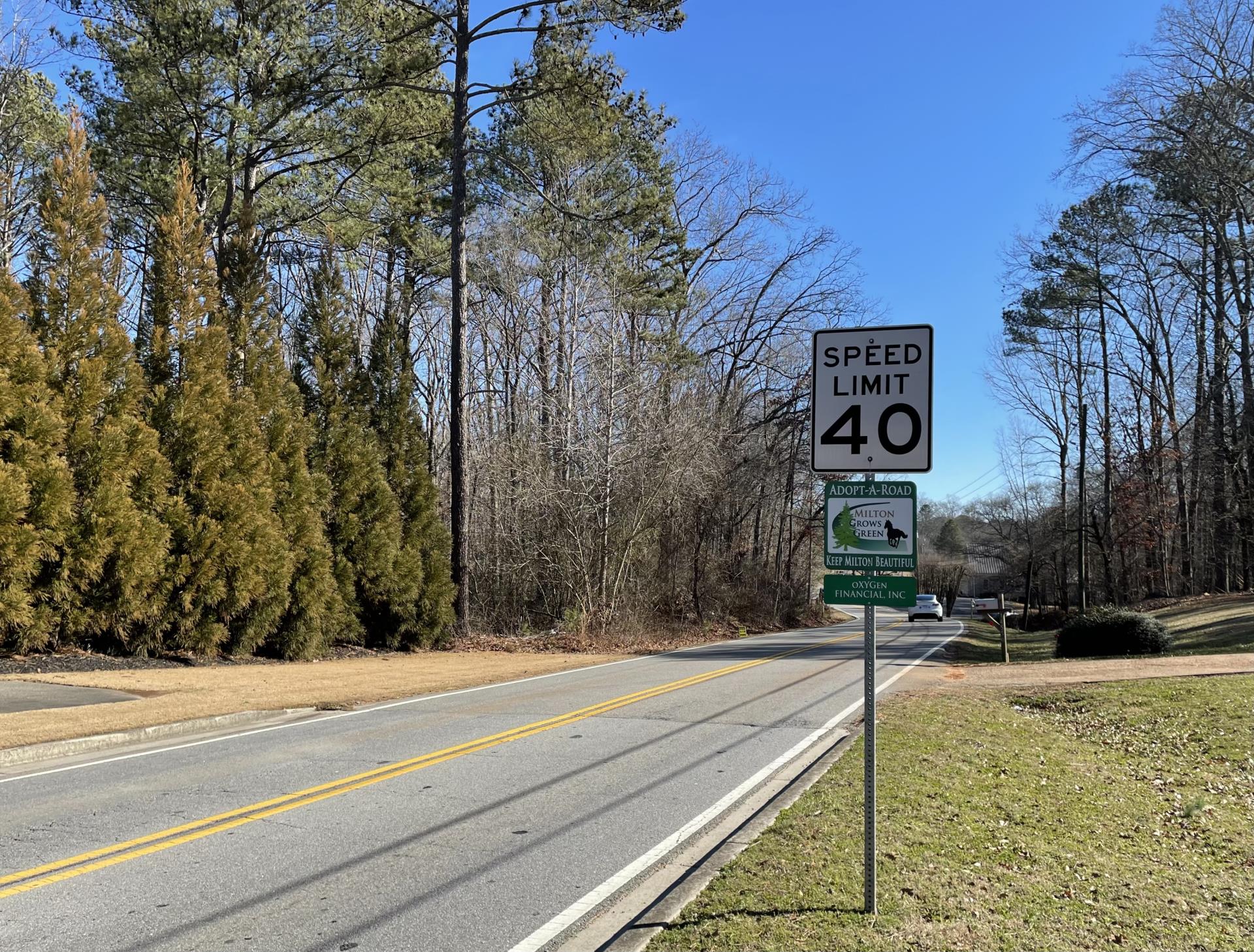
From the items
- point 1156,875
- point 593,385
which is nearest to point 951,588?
point 593,385

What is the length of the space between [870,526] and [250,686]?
11505 millimetres

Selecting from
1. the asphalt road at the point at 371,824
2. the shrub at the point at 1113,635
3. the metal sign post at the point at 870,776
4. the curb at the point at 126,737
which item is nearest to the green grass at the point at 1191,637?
the shrub at the point at 1113,635

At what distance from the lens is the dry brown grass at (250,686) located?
9430 mm

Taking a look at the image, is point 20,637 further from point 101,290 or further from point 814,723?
point 814,723

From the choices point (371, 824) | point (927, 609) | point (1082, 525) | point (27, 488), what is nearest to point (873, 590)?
point (371, 824)

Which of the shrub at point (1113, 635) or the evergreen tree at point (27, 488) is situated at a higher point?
the evergreen tree at point (27, 488)

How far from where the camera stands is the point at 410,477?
70.4 feet

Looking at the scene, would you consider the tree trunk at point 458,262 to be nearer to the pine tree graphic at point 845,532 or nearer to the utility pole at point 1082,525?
the pine tree graphic at point 845,532

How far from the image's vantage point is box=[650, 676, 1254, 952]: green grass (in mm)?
4117

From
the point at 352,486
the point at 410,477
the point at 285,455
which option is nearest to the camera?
the point at 285,455

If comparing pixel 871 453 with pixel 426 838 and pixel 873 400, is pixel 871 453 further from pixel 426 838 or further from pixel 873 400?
pixel 426 838

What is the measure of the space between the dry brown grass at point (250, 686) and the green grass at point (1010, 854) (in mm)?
7134

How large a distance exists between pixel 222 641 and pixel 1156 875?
1563 centimetres

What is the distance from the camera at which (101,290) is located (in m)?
15.5
